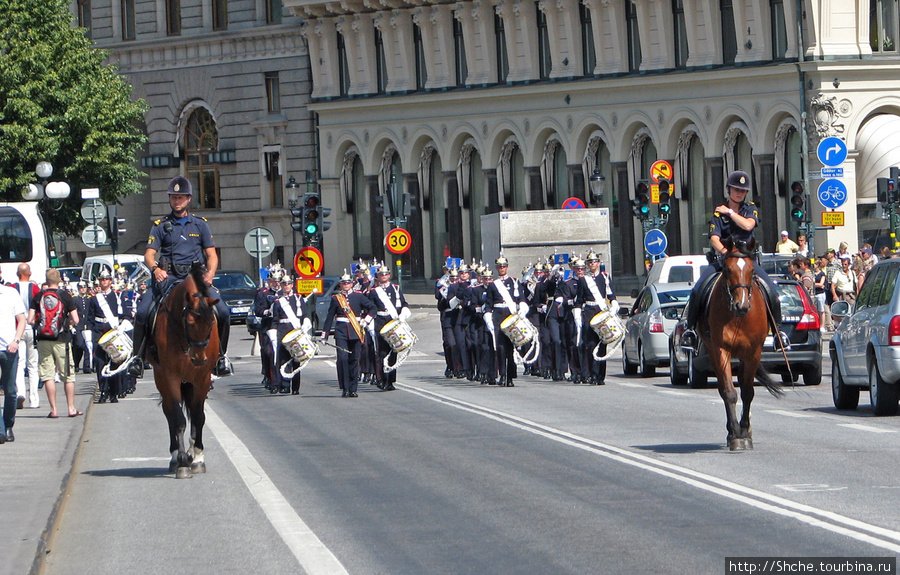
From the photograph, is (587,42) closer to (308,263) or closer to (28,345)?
(308,263)

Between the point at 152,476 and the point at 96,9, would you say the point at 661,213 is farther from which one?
the point at 96,9

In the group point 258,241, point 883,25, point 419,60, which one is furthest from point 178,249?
point 419,60

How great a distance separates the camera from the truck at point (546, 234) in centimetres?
3969

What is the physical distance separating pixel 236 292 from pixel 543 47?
45.7 ft

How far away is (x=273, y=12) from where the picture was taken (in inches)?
2643

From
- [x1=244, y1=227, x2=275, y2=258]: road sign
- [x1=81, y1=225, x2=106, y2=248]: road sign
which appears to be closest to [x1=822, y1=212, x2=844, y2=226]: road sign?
[x1=244, y1=227, x2=275, y2=258]: road sign

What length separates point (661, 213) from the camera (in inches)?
1575

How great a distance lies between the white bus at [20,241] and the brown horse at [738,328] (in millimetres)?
22954

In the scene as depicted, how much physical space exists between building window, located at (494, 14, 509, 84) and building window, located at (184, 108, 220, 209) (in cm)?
1439

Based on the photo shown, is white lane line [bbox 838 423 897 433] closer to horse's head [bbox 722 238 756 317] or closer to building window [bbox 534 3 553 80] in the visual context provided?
horse's head [bbox 722 238 756 317]

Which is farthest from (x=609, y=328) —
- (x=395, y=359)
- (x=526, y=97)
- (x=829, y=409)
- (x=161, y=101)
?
(x=161, y=101)

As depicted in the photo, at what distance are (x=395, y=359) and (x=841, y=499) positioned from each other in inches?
603

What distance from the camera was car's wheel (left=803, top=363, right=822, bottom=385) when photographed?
24.4 m

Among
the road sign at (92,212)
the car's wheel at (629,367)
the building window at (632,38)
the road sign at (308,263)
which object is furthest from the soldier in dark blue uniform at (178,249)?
the building window at (632,38)
